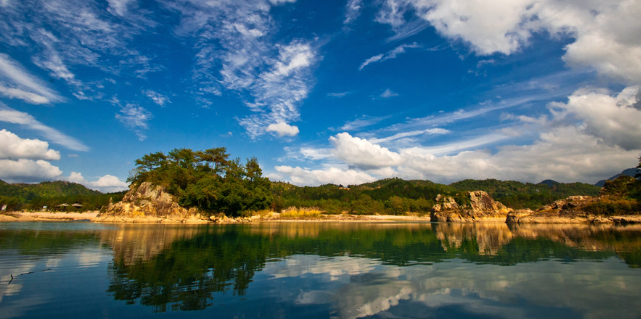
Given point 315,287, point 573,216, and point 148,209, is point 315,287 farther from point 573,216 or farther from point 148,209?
point 148,209

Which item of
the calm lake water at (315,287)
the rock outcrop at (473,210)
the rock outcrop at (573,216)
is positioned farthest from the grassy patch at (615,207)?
the rock outcrop at (473,210)

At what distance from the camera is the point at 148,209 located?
69938 mm

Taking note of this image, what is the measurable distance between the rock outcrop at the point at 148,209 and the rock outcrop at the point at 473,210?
9263cm

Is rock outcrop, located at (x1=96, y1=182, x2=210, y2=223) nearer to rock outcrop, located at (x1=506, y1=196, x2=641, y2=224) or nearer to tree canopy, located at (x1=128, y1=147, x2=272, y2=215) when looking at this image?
tree canopy, located at (x1=128, y1=147, x2=272, y2=215)

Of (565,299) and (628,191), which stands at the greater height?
(628,191)

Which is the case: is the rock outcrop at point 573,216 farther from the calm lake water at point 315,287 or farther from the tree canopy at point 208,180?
the tree canopy at point 208,180

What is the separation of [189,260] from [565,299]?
666 inches

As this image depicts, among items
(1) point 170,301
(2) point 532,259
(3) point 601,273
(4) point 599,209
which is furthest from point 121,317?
A: (4) point 599,209

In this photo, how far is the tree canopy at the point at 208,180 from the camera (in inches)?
2926

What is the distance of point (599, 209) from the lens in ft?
171

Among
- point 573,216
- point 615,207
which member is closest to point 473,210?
point 573,216

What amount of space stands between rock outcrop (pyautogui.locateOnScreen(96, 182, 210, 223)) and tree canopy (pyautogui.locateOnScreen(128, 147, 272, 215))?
Result: 6.65 feet

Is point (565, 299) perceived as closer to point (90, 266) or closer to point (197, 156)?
point (90, 266)

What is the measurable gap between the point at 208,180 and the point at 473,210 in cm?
9755
